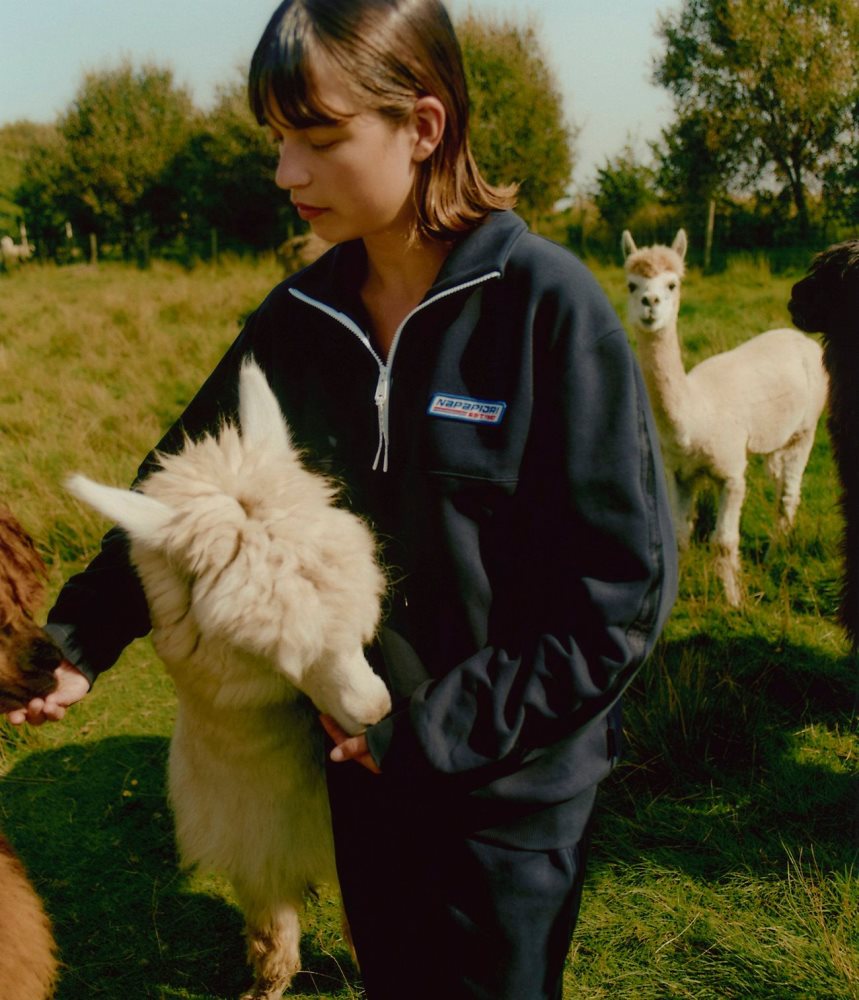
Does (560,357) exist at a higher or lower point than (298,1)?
lower

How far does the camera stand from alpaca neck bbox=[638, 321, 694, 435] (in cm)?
466

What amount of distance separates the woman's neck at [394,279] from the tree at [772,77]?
1268 centimetres

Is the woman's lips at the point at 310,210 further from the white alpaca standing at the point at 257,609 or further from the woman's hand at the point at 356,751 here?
the woman's hand at the point at 356,751

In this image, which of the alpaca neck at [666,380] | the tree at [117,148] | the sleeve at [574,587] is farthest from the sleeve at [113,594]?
the tree at [117,148]

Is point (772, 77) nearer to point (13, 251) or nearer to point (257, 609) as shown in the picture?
point (257, 609)

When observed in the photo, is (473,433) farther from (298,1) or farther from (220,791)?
(220,791)

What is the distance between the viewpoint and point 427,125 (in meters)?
1.47

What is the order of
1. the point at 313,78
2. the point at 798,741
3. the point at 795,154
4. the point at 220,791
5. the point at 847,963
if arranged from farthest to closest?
1. the point at 795,154
2. the point at 798,741
3. the point at 847,963
4. the point at 220,791
5. the point at 313,78

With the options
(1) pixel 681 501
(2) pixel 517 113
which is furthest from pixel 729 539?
(2) pixel 517 113

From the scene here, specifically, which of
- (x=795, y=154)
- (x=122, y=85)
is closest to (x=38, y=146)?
(x=122, y=85)

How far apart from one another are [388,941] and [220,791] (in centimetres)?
56

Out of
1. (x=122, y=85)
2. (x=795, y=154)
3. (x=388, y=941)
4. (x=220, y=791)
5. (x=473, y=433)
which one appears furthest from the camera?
(x=122, y=85)

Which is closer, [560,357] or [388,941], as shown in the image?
[560,357]

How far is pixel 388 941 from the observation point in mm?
1735
